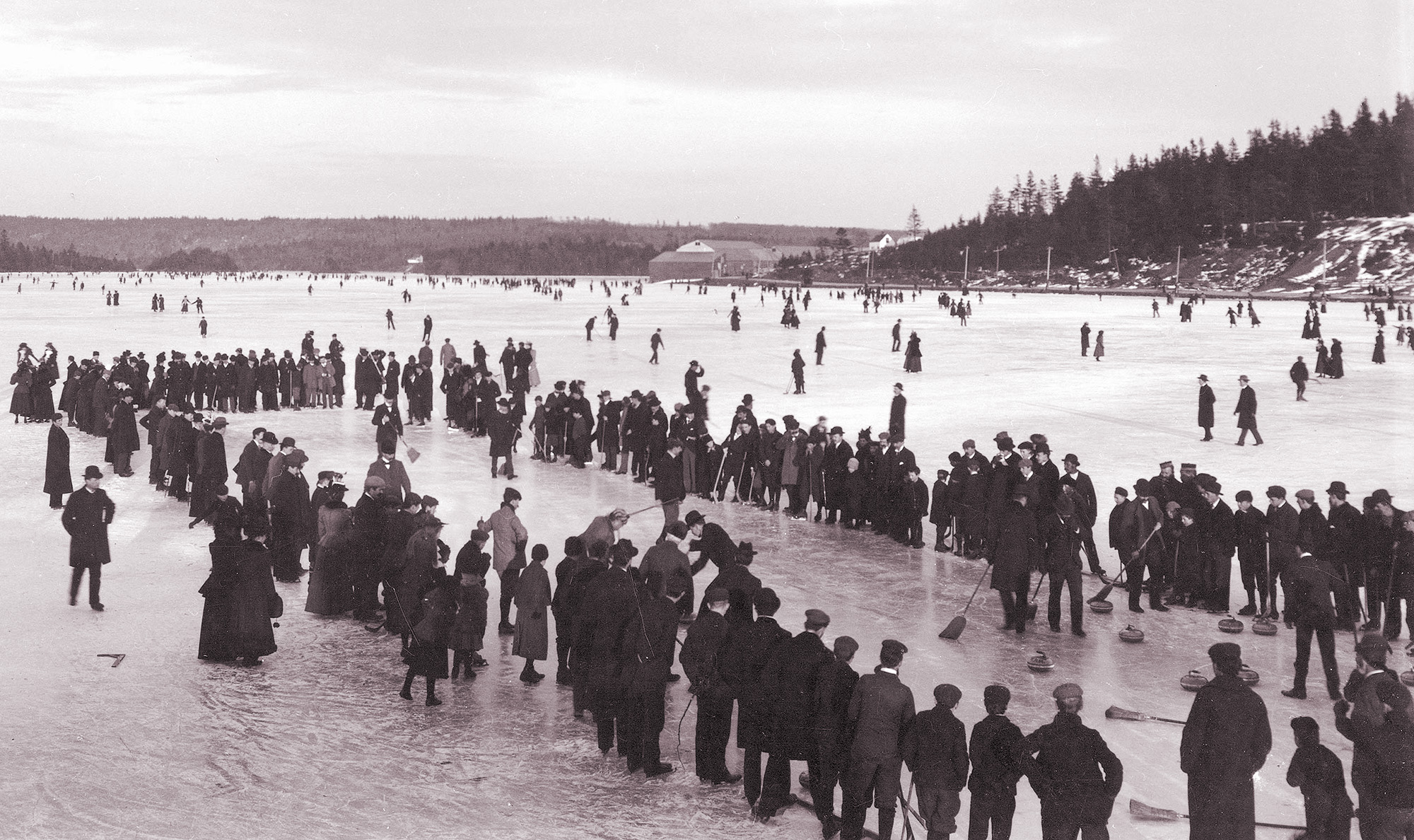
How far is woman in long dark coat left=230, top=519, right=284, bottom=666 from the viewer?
7.86 m

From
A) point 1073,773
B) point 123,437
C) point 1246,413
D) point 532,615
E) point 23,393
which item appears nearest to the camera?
point 1073,773

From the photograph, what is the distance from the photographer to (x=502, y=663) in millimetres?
8211

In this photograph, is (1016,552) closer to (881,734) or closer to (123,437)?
(881,734)

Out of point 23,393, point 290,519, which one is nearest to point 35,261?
point 23,393

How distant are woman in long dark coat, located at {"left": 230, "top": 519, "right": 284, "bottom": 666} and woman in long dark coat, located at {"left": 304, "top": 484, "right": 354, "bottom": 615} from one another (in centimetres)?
89

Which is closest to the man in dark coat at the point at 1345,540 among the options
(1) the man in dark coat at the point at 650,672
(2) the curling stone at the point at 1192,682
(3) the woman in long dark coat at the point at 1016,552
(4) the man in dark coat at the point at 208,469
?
(2) the curling stone at the point at 1192,682

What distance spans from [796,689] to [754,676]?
27 centimetres

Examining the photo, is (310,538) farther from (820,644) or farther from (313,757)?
(820,644)

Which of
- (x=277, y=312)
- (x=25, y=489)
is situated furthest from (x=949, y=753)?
(x=277, y=312)

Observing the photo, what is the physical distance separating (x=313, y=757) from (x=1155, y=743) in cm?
495

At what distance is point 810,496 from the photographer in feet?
44.0

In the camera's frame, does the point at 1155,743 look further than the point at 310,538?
No

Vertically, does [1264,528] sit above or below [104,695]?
above

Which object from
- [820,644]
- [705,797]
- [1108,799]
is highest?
[820,644]
